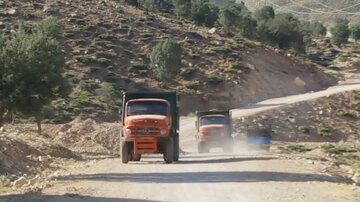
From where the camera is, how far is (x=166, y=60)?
88688 millimetres

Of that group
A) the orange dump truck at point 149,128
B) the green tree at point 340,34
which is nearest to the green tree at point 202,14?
the green tree at point 340,34

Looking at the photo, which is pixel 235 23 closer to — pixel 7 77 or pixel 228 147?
pixel 228 147

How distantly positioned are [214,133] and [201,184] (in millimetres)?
28140

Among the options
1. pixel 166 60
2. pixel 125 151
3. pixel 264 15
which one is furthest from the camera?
pixel 264 15

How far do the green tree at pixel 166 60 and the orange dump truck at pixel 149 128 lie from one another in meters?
55.7

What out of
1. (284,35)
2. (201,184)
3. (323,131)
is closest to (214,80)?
(323,131)

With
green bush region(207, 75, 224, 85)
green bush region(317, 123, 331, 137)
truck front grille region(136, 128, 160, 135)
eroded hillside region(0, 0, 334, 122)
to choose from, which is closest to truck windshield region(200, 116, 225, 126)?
truck front grille region(136, 128, 160, 135)

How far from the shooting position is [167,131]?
104 ft

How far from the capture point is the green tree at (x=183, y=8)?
133m

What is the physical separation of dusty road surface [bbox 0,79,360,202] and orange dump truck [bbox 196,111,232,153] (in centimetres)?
1755

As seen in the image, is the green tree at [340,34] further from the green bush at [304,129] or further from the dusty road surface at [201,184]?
the dusty road surface at [201,184]

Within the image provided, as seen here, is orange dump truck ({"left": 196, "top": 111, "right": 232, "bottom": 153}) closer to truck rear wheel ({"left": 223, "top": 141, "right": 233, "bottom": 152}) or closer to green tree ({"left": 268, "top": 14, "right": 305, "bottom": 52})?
truck rear wheel ({"left": 223, "top": 141, "right": 233, "bottom": 152})

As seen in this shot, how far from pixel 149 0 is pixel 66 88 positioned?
97.7m

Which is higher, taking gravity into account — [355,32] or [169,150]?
[169,150]
